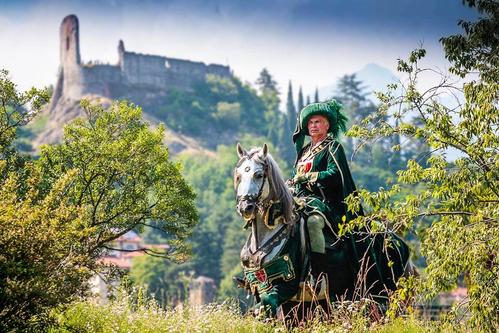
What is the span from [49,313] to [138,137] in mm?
7226

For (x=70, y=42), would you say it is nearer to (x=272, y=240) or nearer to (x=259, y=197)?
(x=272, y=240)

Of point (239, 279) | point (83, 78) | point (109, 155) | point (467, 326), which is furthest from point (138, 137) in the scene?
point (83, 78)

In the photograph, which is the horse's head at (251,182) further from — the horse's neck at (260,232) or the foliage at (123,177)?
the foliage at (123,177)

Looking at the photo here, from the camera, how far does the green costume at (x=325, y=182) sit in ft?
45.6

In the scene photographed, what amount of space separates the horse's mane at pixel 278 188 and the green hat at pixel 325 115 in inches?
63.5

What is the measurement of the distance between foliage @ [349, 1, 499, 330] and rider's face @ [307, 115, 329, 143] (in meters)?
1.25

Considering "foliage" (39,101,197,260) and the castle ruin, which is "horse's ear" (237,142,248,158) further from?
the castle ruin

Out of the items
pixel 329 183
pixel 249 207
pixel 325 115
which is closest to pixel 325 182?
pixel 329 183

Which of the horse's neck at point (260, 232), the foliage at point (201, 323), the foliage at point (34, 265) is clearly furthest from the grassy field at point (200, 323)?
the horse's neck at point (260, 232)

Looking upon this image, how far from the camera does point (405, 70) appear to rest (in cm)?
1337

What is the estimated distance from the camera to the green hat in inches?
587

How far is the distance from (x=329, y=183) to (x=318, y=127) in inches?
36.9

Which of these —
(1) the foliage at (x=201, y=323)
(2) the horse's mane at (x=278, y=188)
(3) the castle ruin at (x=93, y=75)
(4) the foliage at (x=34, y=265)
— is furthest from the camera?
(3) the castle ruin at (x=93, y=75)

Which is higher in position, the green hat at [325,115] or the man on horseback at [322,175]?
the green hat at [325,115]
